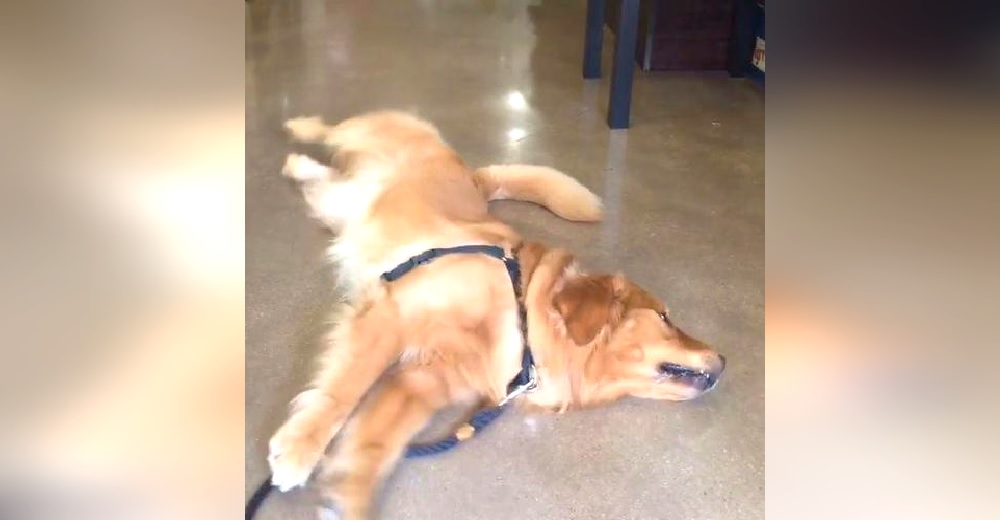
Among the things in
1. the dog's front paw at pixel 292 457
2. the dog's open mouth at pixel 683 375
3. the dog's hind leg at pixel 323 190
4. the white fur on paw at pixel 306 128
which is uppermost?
the white fur on paw at pixel 306 128

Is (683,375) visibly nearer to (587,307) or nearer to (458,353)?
(587,307)

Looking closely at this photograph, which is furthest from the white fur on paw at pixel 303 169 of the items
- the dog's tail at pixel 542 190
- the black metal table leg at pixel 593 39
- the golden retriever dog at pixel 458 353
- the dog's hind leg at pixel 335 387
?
the black metal table leg at pixel 593 39

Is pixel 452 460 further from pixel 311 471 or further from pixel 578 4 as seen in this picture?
pixel 578 4

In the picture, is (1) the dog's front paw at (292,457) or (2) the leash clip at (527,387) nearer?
(1) the dog's front paw at (292,457)

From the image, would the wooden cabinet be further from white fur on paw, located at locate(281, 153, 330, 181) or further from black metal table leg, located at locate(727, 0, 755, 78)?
white fur on paw, located at locate(281, 153, 330, 181)

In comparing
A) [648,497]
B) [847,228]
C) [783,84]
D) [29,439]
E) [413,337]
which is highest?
[783,84]

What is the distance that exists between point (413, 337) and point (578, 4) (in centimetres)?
261

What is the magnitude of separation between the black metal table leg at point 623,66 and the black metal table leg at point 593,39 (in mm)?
332

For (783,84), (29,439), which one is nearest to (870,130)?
(783,84)

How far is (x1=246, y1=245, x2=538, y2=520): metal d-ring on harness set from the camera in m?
1.14

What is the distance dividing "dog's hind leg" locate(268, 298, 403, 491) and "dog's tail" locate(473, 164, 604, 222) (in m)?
0.62

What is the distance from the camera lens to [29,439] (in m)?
0.51

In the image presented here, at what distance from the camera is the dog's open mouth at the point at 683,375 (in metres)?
1.26

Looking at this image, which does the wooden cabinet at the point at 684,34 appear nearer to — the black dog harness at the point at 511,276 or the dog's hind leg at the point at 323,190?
the dog's hind leg at the point at 323,190
